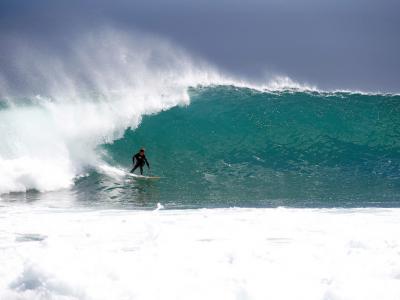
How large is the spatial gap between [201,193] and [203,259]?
23.3 ft

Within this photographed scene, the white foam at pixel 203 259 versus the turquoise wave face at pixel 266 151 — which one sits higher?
the turquoise wave face at pixel 266 151

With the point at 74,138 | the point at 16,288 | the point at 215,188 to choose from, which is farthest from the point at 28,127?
the point at 16,288

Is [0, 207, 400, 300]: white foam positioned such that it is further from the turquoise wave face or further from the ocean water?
the turquoise wave face

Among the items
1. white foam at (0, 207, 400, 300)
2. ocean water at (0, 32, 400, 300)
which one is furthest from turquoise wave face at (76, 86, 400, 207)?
white foam at (0, 207, 400, 300)

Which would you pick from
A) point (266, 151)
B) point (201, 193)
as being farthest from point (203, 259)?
point (266, 151)

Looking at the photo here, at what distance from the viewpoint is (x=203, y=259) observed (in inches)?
198

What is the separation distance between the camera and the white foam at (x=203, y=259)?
401 cm

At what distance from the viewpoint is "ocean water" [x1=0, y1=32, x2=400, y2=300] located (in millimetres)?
4277

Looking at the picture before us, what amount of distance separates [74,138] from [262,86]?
10.0 metres

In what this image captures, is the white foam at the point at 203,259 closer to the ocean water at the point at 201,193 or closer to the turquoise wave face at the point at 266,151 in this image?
the ocean water at the point at 201,193

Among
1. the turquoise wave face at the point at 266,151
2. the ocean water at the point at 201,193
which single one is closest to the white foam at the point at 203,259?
the ocean water at the point at 201,193

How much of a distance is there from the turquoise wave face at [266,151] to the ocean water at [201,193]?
72mm

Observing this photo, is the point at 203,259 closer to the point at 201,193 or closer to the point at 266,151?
the point at 201,193

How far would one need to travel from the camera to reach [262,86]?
76.4 ft
